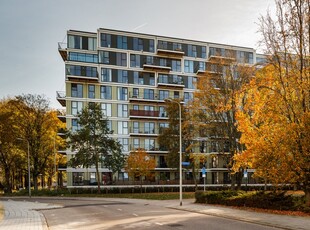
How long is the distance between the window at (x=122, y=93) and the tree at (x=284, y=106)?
37545mm

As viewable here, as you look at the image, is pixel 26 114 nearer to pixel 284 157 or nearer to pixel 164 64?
pixel 164 64

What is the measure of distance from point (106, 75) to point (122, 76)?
9.55ft

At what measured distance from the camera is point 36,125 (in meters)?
50.4

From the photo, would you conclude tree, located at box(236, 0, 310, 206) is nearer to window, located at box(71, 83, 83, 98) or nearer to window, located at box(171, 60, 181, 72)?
window, located at box(71, 83, 83, 98)

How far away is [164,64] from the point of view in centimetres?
6028

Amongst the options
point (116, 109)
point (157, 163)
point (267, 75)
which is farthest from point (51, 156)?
point (267, 75)

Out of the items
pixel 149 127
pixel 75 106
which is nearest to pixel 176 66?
pixel 149 127

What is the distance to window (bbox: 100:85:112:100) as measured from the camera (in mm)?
56250

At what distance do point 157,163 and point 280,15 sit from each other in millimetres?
40698

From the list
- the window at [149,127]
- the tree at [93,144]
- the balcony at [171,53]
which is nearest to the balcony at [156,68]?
the balcony at [171,53]

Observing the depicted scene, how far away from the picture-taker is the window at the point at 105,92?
56.2m

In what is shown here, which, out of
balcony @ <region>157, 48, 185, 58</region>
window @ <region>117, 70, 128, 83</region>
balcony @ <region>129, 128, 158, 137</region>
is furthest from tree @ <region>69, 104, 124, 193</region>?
balcony @ <region>157, 48, 185, 58</region>

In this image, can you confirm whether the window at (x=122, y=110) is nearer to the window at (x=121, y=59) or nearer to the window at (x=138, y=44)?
the window at (x=121, y=59)

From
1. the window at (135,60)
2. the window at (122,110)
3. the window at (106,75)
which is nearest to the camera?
the window at (106,75)
